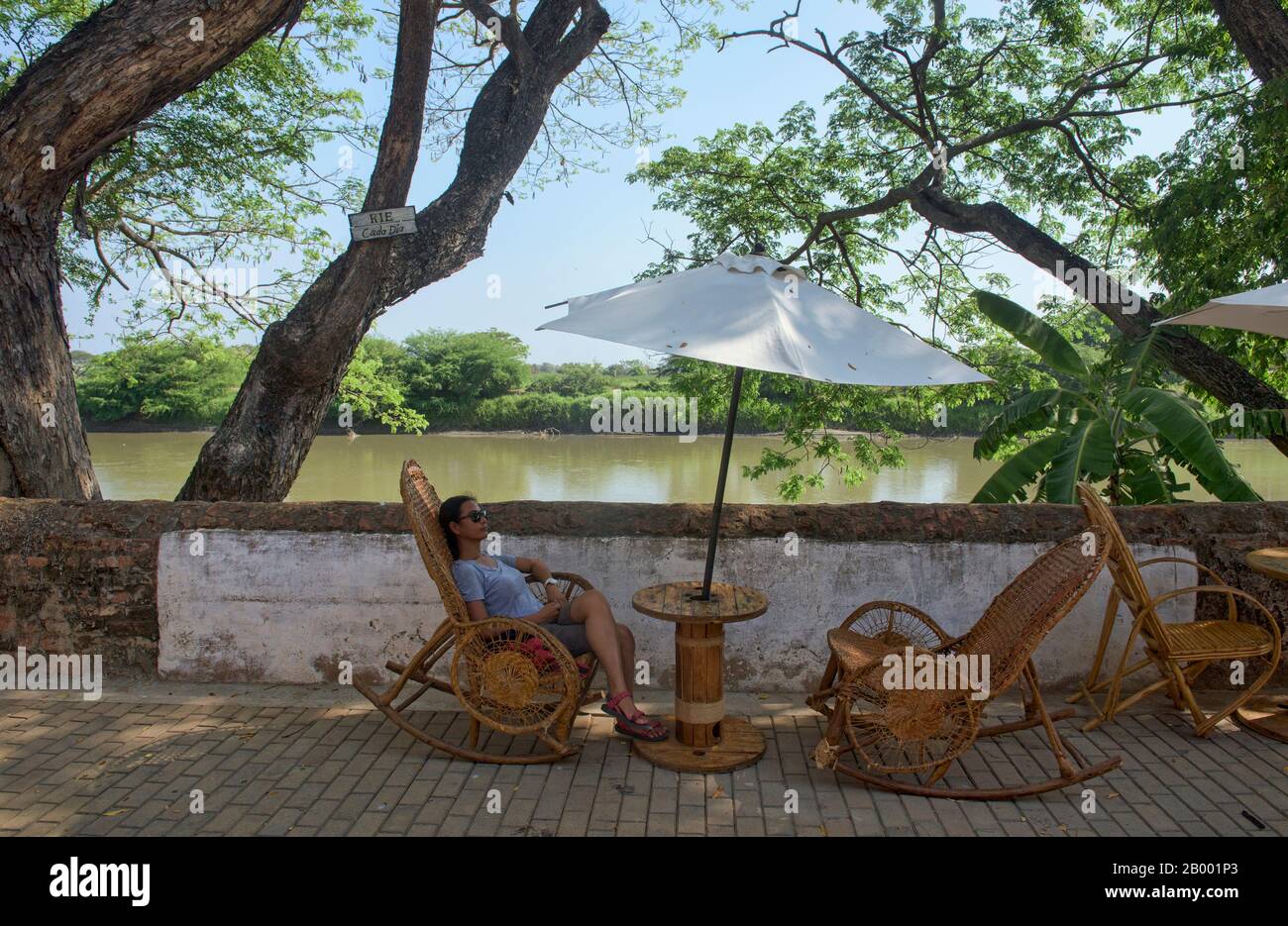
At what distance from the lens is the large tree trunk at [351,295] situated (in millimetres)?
7453

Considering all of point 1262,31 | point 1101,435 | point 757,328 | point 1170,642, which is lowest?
point 1170,642

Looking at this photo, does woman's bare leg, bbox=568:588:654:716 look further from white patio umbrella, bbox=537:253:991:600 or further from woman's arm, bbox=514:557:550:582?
white patio umbrella, bbox=537:253:991:600

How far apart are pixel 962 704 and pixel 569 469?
2331 cm

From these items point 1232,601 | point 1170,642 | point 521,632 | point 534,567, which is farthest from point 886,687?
point 1232,601

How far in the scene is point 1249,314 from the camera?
493 centimetres

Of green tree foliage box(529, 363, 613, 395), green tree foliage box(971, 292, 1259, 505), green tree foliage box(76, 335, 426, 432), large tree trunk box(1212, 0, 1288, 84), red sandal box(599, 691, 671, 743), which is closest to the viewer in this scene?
red sandal box(599, 691, 671, 743)

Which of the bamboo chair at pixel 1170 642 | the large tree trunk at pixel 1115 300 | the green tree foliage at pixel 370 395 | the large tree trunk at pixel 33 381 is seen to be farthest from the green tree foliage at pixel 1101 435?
the green tree foliage at pixel 370 395

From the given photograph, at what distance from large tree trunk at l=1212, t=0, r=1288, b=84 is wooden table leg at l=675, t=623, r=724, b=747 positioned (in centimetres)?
780

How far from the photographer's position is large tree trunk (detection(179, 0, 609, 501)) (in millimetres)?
7453

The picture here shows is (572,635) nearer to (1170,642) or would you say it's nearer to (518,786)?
(518,786)

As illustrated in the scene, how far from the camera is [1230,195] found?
8477 millimetres

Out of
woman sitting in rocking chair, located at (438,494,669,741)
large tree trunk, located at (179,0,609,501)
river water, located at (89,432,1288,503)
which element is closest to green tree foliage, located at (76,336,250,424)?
river water, located at (89,432,1288,503)
